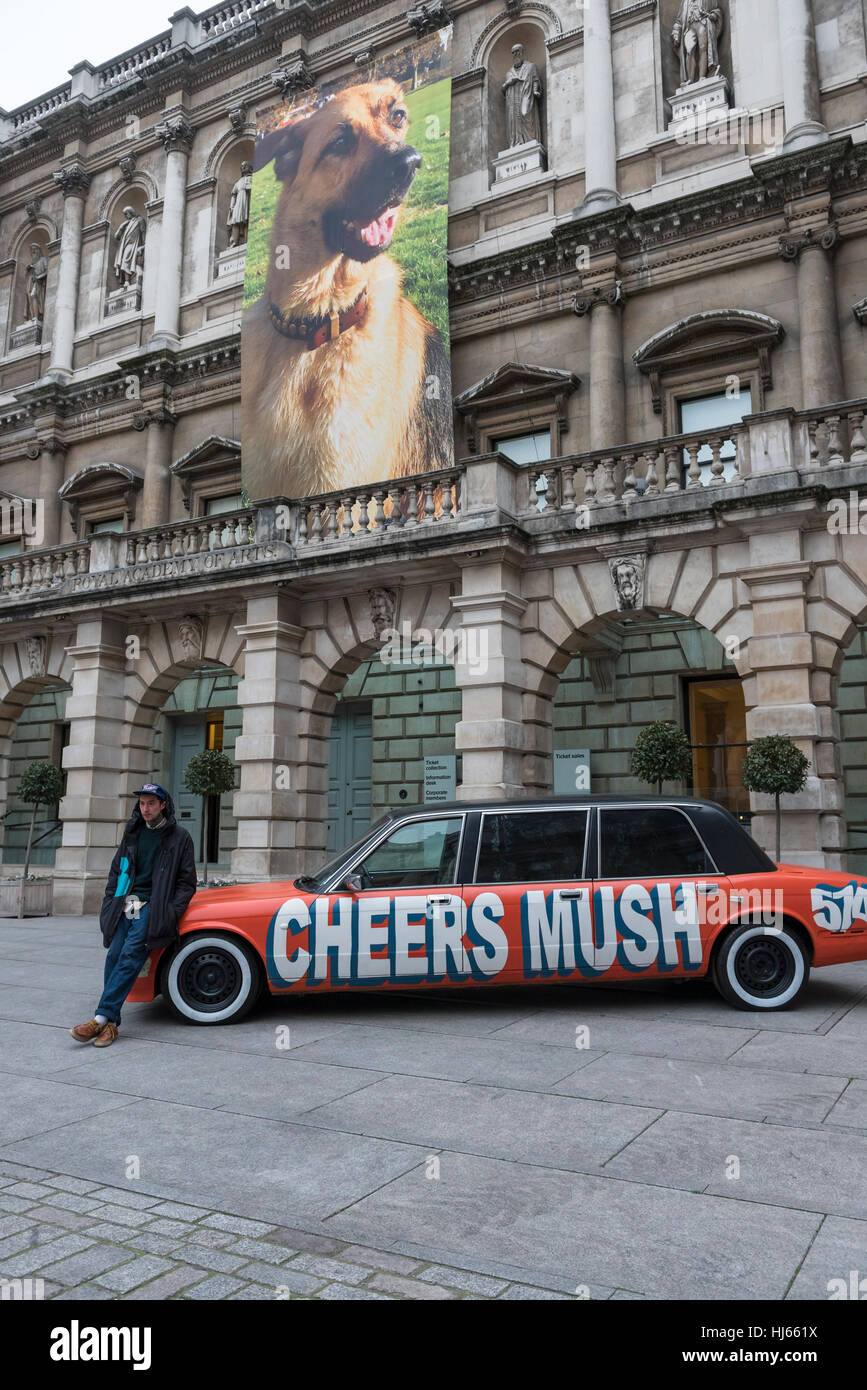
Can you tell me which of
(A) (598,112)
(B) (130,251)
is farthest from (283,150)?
(A) (598,112)

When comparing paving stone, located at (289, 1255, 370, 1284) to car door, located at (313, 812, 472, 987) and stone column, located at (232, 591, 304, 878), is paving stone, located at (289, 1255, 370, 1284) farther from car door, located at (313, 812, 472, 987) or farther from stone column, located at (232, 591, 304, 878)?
stone column, located at (232, 591, 304, 878)

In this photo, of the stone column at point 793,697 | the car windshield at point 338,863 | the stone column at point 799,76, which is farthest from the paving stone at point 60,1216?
the stone column at point 799,76

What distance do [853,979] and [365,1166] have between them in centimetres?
645

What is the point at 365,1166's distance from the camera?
14.6 feet

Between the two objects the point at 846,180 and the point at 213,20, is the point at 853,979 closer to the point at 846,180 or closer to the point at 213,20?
the point at 846,180

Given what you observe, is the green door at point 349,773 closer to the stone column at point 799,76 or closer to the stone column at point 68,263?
the stone column at point 68,263

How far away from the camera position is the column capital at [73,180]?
28703 millimetres

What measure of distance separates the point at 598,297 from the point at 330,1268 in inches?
749

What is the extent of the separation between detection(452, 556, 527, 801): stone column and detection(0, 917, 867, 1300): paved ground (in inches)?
264

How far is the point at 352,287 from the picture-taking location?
21.0 m

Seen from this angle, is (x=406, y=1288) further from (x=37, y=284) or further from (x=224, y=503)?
(x=37, y=284)

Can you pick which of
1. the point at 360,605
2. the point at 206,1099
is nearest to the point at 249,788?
the point at 360,605

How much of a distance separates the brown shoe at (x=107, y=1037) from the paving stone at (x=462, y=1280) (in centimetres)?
429
